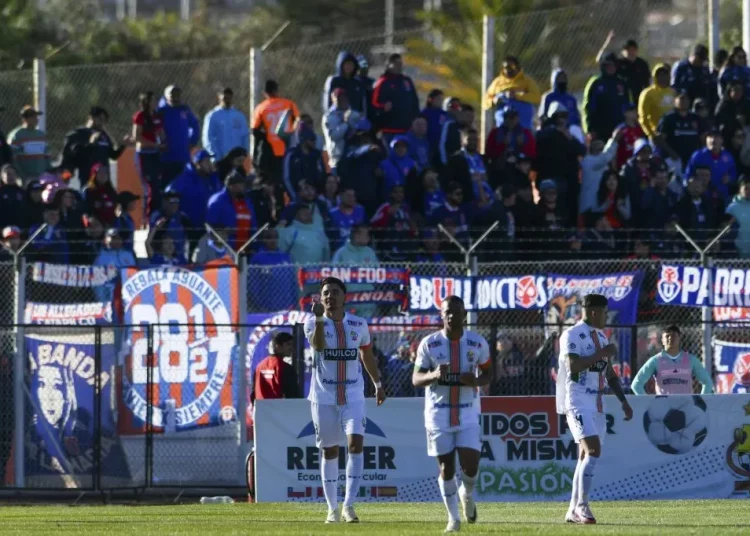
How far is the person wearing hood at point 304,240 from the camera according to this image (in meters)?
21.0

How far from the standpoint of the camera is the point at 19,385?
19516 millimetres

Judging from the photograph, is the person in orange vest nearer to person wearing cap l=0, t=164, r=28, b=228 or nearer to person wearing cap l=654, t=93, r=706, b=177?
person wearing cap l=0, t=164, r=28, b=228

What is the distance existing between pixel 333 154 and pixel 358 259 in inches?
119

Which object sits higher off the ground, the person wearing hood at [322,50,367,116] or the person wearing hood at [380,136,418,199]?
the person wearing hood at [322,50,367,116]

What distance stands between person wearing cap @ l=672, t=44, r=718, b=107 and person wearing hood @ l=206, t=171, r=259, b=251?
25.4 feet

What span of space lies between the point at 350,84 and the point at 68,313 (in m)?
5.92

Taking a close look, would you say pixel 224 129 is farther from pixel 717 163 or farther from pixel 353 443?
pixel 353 443

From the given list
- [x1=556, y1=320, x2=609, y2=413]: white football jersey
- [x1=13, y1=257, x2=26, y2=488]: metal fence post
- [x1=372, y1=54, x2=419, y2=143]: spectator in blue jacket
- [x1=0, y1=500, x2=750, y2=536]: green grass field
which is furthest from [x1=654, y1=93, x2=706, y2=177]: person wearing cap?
[x1=556, y1=320, x2=609, y2=413]: white football jersey

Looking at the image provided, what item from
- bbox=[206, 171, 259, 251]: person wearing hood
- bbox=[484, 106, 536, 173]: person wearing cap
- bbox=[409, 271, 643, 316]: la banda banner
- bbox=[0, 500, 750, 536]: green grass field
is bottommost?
bbox=[0, 500, 750, 536]: green grass field

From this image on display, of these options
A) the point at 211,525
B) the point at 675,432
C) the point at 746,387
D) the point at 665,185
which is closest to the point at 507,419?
the point at 675,432

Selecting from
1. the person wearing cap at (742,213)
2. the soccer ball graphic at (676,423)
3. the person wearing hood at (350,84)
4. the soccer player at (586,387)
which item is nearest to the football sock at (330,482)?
the soccer player at (586,387)

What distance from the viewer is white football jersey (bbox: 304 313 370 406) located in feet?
45.9

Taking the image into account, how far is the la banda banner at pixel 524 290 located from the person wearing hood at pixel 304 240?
72.8 inches

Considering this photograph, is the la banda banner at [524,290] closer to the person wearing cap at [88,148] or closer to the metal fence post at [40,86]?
the person wearing cap at [88,148]
